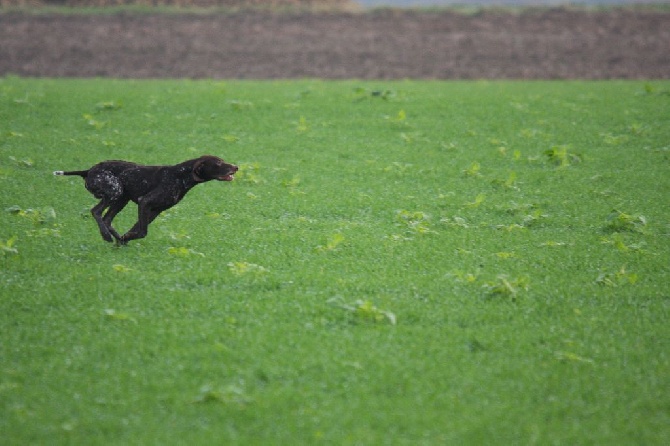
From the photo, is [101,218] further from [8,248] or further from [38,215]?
[38,215]

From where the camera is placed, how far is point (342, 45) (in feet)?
110

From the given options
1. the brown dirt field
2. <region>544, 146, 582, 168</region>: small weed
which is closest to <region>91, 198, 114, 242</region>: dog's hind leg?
<region>544, 146, 582, 168</region>: small weed

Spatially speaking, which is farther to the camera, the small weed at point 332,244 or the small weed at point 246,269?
the small weed at point 332,244

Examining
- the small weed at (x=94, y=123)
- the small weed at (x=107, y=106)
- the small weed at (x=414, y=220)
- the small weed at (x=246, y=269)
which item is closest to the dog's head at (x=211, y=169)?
the small weed at (x=246, y=269)

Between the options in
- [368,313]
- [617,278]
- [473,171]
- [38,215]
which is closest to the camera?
[368,313]

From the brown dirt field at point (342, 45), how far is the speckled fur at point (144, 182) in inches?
740

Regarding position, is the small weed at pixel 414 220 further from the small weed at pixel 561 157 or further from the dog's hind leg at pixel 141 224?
the small weed at pixel 561 157

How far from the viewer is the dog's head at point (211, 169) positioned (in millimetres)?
11047

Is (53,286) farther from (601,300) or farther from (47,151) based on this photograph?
(47,151)

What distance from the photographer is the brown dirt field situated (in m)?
30.2

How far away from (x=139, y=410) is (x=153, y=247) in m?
4.62

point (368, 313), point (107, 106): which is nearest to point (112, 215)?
point (368, 313)

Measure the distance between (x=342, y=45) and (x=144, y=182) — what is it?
23.4m

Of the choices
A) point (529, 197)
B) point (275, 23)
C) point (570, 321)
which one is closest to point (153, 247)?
point (570, 321)
